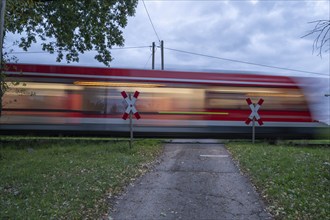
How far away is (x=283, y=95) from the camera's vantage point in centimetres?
1928

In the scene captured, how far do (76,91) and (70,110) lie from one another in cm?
87

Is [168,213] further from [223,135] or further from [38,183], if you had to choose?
[223,135]

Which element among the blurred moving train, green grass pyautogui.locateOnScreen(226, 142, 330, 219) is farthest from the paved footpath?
the blurred moving train

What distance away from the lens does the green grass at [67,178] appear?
6832mm

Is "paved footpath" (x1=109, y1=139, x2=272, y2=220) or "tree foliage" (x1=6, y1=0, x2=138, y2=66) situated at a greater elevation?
A: "tree foliage" (x1=6, y1=0, x2=138, y2=66)

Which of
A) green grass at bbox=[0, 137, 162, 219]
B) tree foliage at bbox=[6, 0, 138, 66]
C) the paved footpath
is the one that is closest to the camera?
green grass at bbox=[0, 137, 162, 219]

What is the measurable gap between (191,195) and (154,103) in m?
10.5

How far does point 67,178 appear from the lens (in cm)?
911

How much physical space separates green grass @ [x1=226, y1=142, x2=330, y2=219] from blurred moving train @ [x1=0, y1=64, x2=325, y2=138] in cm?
534

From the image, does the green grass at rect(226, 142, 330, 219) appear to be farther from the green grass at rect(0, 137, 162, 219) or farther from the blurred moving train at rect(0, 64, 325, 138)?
the blurred moving train at rect(0, 64, 325, 138)

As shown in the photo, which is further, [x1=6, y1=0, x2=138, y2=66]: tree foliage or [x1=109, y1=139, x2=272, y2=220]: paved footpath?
[x1=6, y1=0, x2=138, y2=66]: tree foliage

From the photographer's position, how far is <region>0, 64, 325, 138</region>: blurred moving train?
18.0 meters

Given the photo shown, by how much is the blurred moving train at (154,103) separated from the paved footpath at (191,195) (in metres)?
6.77

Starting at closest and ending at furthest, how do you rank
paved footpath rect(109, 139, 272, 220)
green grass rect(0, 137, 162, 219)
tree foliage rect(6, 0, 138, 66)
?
green grass rect(0, 137, 162, 219), paved footpath rect(109, 139, 272, 220), tree foliage rect(6, 0, 138, 66)
